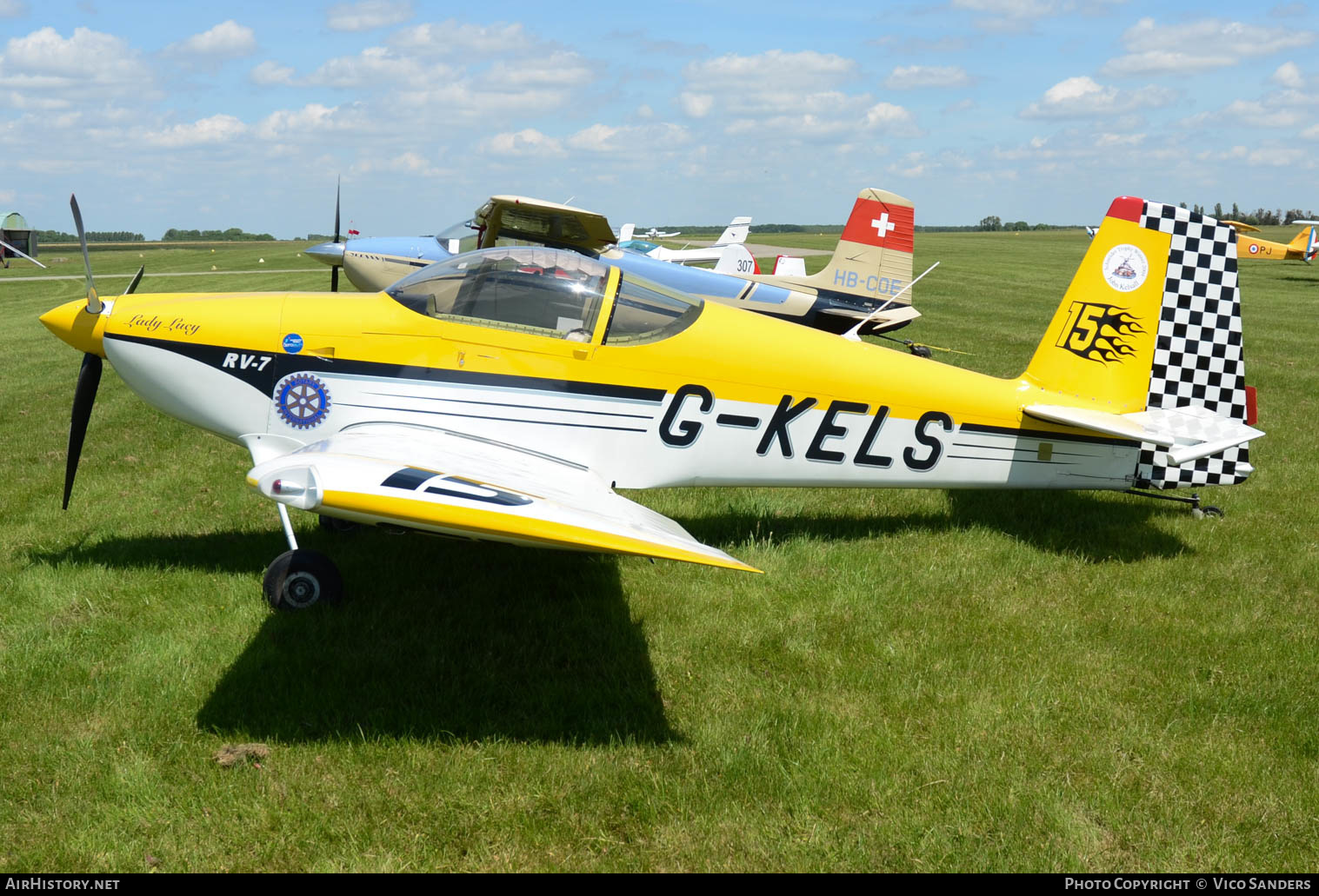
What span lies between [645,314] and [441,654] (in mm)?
2312

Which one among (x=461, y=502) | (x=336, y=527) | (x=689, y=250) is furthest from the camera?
(x=689, y=250)

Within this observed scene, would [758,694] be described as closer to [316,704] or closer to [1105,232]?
[316,704]

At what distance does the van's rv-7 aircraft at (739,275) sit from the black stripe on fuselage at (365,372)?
7945 mm

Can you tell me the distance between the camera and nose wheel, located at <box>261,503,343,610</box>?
4.83 meters

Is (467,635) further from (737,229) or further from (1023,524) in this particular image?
(737,229)

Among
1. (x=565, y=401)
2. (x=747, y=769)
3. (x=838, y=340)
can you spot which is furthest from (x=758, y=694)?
(x=838, y=340)

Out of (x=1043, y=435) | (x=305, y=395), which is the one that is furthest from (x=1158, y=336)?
(x=305, y=395)

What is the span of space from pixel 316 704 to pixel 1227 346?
20.9 ft

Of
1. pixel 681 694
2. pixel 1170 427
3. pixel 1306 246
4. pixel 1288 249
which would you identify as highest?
pixel 1306 246

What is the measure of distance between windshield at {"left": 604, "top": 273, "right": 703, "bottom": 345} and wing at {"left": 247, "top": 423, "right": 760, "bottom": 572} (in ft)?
4.01

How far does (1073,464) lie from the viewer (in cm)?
595

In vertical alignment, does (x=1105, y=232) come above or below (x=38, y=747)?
above

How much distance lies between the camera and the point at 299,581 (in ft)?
16.0

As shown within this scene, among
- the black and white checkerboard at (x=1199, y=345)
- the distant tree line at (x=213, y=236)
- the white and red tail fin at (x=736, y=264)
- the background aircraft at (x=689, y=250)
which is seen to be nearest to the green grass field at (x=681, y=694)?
the black and white checkerboard at (x=1199, y=345)
